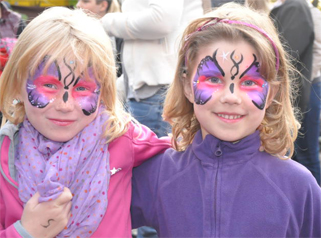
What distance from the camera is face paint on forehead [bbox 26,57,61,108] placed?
1991mm

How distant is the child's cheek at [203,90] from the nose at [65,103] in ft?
1.78

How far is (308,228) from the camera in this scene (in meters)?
1.98

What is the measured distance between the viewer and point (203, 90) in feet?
6.67

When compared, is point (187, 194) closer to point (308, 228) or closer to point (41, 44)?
point (308, 228)

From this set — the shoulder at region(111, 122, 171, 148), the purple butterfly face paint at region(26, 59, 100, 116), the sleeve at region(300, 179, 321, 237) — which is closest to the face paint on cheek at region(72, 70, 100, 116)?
the purple butterfly face paint at region(26, 59, 100, 116)

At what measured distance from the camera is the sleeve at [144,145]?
7.23 ft

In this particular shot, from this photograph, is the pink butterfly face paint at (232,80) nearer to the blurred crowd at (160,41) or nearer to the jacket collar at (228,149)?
the jacket collar at (228,149)

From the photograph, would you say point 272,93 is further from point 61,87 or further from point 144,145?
point 61,87

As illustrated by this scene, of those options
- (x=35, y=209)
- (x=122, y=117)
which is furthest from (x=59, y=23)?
(x=35, y=209)

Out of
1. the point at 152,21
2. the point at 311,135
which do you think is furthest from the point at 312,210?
the point at 311,135

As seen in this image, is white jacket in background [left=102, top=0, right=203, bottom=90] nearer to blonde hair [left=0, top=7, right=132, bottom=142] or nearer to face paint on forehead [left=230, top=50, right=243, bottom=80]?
blonde hair [left=0, top=7, right=132, bottom=142]

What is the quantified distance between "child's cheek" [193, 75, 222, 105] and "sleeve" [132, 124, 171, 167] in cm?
33

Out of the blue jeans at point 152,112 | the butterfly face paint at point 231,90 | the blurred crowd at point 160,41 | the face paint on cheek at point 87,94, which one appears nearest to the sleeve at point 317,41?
the blurred crowd at point 160,41

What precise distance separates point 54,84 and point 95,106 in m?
0.20
